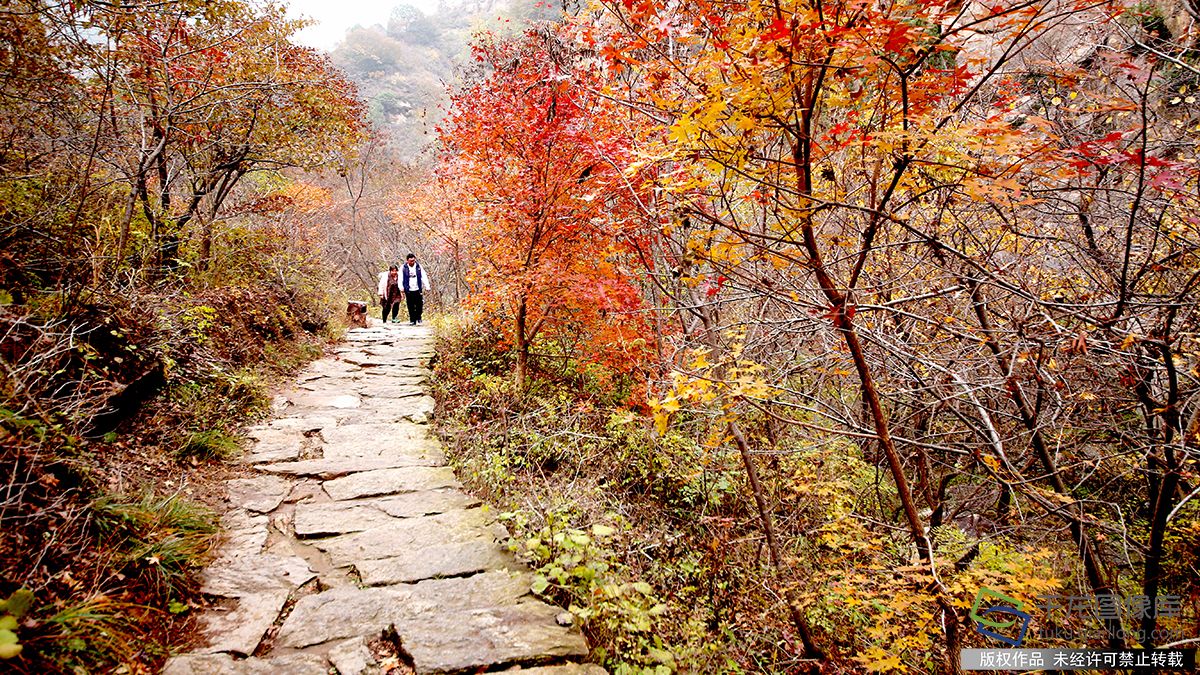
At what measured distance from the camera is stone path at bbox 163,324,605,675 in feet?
8.41

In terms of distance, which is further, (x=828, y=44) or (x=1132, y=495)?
(x=1132, y=495)

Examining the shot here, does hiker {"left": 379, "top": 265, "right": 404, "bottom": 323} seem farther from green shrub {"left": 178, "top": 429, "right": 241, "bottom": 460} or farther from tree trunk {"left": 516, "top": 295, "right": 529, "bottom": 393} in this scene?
green shrub {"left": 178, "top": 429, "right": 241, "bottom": 460}

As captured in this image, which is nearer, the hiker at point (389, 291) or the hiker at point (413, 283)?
the hiker at point (413, 283)

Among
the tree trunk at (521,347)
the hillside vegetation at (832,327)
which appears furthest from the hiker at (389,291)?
the tree trunk at (521,347)

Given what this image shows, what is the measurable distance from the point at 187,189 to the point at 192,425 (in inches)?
309

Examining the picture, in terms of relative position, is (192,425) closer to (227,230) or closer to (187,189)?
(227,230)

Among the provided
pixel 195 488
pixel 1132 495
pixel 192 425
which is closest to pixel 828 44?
Result: pixel 195 488

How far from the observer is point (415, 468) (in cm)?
488

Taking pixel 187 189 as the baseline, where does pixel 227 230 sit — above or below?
below

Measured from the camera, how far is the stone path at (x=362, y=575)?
2562 mm

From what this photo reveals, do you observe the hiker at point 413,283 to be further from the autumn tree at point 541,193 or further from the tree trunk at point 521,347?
the tree trunk at point 521,347

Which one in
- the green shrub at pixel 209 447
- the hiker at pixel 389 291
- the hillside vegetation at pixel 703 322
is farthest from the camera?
the hiker at pixel 389 291

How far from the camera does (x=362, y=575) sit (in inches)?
129

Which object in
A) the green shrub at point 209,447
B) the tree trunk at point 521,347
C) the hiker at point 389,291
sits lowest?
the green shrub at point 209,447
